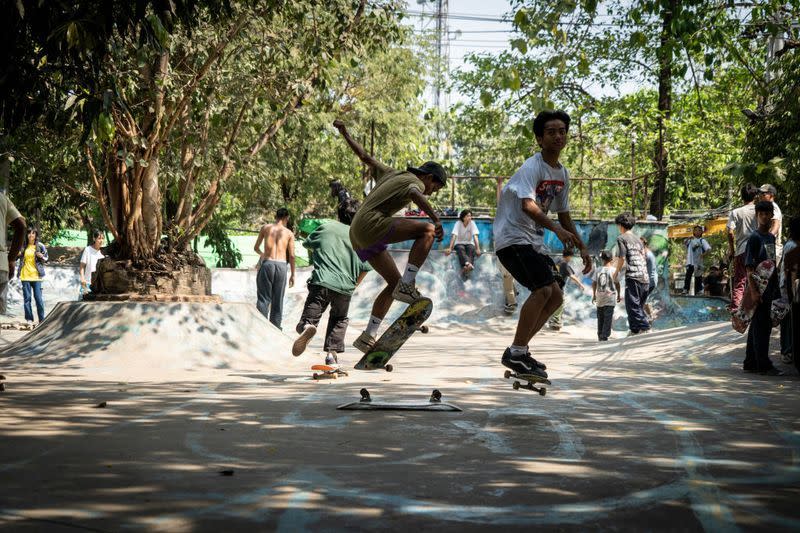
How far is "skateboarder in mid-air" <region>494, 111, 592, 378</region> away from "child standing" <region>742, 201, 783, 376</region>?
11.6ft

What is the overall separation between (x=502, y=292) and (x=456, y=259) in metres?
1.39

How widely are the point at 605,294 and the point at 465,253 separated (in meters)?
6.45

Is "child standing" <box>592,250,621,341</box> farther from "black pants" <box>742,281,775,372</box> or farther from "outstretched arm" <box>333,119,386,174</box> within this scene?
"outstretched arm" <box>333,119,386,174</box>

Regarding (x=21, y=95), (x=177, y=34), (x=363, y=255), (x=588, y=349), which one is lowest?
(x=588, y=349)

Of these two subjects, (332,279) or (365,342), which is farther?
(332,279)

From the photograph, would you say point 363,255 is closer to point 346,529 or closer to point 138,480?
point 138,480

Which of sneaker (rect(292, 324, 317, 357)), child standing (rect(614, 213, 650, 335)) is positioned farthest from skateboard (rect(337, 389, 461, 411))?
child standing (rect(614, 213, 650, 335))

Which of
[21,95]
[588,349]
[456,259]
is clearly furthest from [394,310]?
[21,95]

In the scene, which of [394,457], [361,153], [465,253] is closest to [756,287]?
[361,153]

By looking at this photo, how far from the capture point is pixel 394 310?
19547 millimetres

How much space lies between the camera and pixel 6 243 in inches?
289

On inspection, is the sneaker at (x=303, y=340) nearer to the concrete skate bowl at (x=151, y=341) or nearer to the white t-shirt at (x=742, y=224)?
the concrete skate bowl at (x=151, y=341)

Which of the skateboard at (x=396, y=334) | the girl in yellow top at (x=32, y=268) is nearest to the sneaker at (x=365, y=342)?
the skateboard at (x=396, y=334)

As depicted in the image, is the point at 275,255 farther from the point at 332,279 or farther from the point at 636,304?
the point at 636,304
